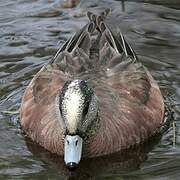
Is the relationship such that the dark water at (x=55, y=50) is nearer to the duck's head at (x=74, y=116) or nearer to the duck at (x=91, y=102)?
the duck at (x=91, y=102)

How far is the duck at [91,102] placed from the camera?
300 inches

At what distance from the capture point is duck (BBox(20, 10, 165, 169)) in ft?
25.0

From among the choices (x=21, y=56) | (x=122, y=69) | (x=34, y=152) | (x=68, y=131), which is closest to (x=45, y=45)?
(x=21, y=56)

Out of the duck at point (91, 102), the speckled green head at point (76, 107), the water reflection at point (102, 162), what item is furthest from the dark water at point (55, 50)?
the speckled green head at point (76, 107)

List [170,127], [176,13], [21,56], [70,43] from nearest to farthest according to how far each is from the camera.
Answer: [170,127] < [70,43] < [21,56] < [176,13]

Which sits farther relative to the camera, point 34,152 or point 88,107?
point 34,152

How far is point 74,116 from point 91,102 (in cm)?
38

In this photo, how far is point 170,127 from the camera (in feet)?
29.5

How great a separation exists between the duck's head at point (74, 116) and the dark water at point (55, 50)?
0.46 meters

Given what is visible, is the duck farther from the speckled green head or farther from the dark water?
the dark water

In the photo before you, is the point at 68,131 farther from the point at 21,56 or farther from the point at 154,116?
the point at 21,56

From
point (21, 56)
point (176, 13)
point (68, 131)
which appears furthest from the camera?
point (176, 13)

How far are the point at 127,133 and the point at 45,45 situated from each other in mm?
2698

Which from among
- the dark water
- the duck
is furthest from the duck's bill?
the dark water
